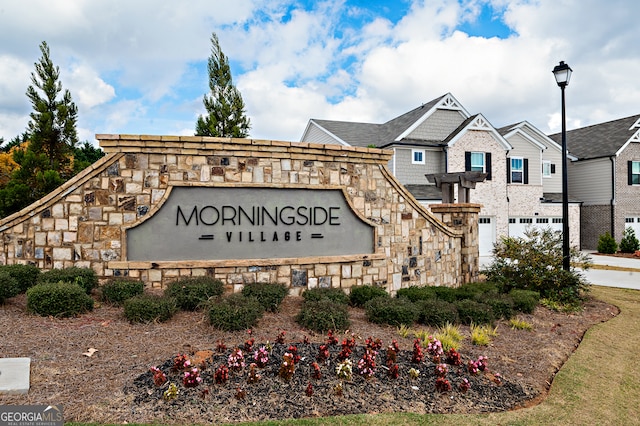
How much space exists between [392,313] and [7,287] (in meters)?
5.92

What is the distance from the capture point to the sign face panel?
831 centimetres

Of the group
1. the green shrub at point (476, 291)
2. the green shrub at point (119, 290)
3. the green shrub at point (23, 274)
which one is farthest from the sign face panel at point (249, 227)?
the green shrub at point (476, 291)

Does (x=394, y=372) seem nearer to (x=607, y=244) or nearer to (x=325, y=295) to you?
(x=325, y=295)

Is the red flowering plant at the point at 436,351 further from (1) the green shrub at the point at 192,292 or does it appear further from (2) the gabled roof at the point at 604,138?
(2) the gabled roof at the point at 604,138

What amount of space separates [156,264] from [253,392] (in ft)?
14.4

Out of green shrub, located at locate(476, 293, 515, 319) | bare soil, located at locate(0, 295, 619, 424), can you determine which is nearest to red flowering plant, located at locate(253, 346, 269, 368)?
bare soil, located at locate(0, 295, 619, 424)

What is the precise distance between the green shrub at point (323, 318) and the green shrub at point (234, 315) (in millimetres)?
690

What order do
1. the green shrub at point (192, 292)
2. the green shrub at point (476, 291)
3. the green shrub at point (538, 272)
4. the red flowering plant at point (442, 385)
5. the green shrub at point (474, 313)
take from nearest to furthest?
the red flowering plant at point (442, 385)
the green shrub at point (192, 292)
the green shrub at point (474, 313)
the green shrub at point (476, 291)
the green shrub at point (538, 272)

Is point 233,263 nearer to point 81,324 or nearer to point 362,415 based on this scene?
point 81,324

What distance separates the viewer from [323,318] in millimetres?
6480

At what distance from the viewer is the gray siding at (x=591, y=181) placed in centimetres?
2648

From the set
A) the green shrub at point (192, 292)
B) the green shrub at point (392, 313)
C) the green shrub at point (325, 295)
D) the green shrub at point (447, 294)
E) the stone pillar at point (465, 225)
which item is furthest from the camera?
the stone pillar at point (465, 225)

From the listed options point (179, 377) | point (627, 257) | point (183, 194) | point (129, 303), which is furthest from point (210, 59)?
point (627, 257)

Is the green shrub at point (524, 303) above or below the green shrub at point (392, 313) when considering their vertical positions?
below
